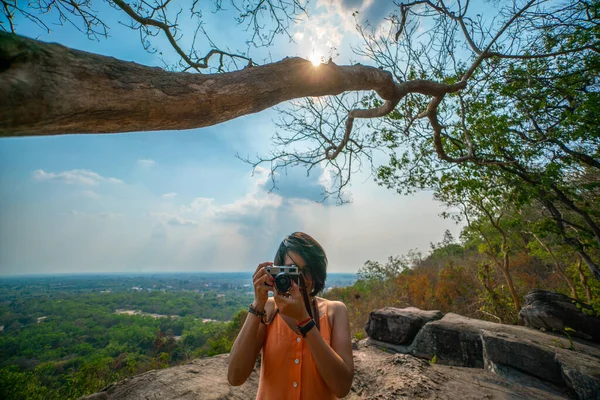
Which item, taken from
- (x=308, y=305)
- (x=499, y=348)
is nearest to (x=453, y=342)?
(x=499, y=348)

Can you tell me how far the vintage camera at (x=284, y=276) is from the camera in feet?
5.20

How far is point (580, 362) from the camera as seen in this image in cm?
420

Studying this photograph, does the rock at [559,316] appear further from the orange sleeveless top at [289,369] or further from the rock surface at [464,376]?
the orange sleeveless top at [289,369]

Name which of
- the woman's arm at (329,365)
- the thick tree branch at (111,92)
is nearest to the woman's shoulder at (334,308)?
the woman's arm at (329,365)

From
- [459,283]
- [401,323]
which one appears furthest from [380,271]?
[401,323]

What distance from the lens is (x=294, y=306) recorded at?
1514 millimetres

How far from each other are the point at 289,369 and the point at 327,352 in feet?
1.00

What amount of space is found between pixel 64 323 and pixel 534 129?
42.7m

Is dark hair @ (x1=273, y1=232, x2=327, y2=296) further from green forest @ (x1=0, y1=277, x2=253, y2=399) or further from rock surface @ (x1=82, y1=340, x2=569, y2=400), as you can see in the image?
green forest @ (x1=0, y1=277, x2=253, y2=399)

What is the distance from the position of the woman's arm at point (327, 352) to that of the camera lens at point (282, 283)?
34 mm

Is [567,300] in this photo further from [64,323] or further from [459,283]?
[64,323]

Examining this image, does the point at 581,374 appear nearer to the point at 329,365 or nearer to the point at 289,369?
the point at 329,365

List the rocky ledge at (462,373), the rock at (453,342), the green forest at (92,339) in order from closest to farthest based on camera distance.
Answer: the rocky ledge at (462,373) < the rock at (453,342) < the green forest at (92,339)

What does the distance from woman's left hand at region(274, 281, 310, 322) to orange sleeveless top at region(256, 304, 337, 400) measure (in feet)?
0.76
